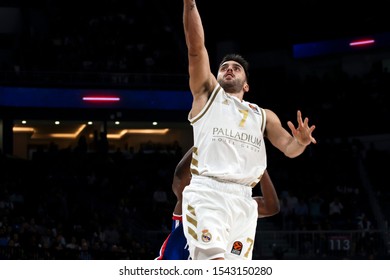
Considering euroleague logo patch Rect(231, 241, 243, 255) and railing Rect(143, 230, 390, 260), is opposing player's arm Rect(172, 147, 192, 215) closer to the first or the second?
euroleague logo patch Rect(231, 241, 243, 255)

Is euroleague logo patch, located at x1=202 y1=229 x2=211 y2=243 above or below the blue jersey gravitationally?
above

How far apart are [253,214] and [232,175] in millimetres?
385

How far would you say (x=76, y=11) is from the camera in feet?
99.7

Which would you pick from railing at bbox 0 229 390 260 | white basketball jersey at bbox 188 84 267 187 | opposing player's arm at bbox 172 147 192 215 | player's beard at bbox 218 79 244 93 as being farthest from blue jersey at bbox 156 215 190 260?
railing at bbox 0 229 390 260

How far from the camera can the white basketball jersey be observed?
619cm

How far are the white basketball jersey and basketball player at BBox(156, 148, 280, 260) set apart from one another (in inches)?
27.6

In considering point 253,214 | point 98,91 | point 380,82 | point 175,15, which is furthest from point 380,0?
point 253,214

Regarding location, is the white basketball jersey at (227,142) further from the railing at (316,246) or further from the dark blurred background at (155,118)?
the railing at (316,246)

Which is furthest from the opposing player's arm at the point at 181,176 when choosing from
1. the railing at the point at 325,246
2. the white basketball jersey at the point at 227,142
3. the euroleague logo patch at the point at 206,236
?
the railing at the point at 325,246

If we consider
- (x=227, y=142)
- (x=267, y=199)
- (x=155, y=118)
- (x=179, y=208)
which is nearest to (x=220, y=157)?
(x=227, y=142)

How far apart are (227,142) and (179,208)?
1298 millimetres

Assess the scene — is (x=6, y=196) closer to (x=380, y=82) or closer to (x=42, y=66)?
(x=42, y=66)

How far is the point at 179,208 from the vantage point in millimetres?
7285

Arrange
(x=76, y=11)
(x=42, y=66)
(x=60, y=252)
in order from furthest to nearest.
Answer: (x=76, y=11) → (x=42, y=66) → (x=60, y=252)
